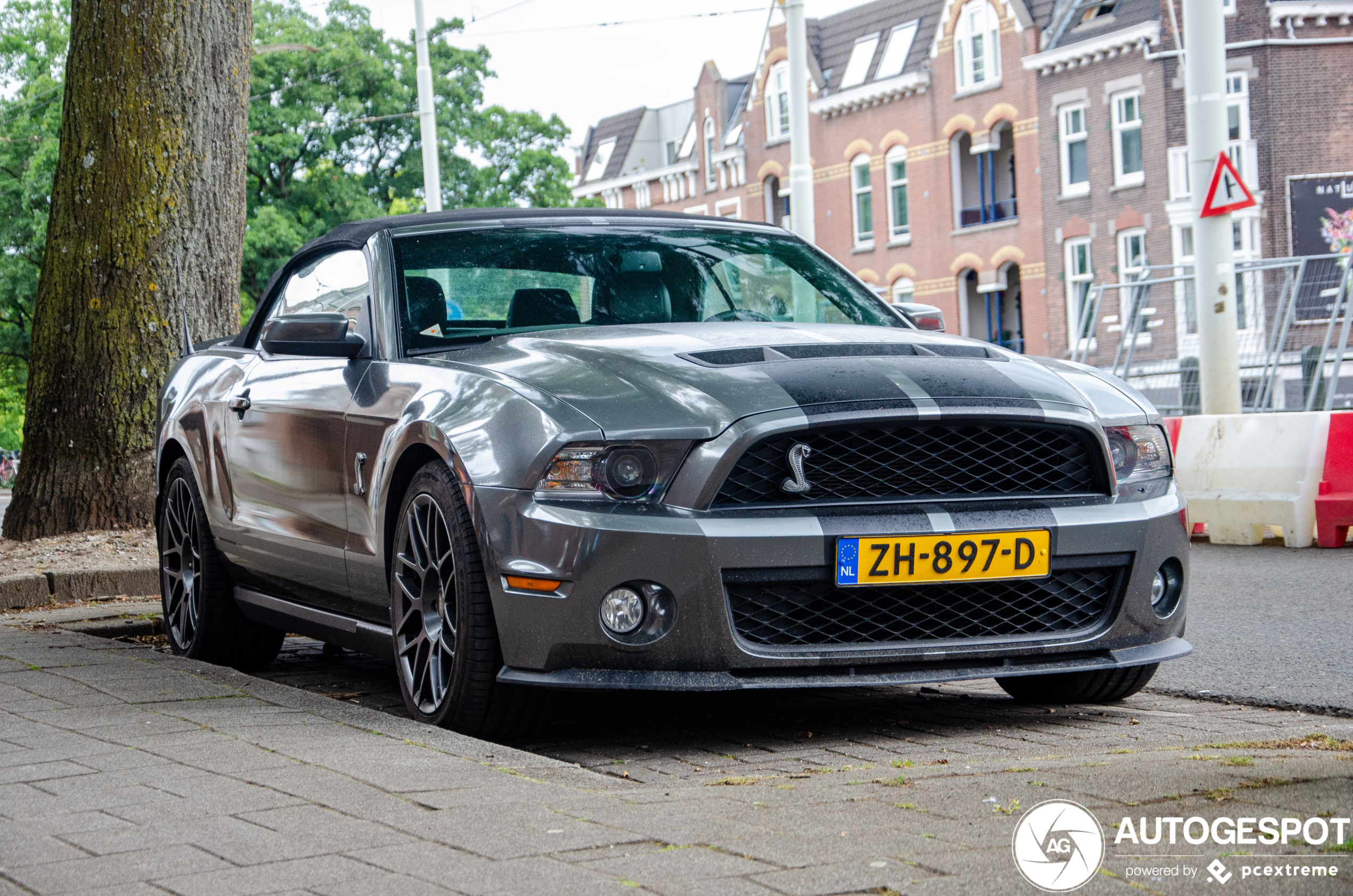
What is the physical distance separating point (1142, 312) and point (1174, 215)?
18.9 m

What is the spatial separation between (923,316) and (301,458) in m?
2.27

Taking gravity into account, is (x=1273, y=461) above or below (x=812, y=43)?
below

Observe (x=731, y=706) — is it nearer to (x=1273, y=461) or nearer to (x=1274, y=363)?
(x=1273, y=461)

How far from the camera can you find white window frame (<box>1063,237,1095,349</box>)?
38.4 meters

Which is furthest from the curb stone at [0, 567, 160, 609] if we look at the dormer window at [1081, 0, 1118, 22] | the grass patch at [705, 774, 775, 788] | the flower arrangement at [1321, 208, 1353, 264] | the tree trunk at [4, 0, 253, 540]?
the dormer window at [1081, 0, 1118, 22]

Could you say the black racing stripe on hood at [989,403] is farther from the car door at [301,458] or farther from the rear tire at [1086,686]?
the car door at [301,458]

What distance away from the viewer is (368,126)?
43.9 meters

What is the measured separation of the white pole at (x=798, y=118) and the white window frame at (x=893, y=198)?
26.2 metres

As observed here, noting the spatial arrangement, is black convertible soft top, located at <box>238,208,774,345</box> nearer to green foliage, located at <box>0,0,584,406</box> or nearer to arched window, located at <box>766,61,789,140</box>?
green foliage, located at <box>0,0,584,406</box>

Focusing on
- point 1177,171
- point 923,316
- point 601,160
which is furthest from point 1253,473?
point 601,160

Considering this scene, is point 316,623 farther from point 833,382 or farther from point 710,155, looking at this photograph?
point 710,155

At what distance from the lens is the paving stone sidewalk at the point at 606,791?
9.05 ft

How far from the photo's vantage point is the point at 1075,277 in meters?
38.7

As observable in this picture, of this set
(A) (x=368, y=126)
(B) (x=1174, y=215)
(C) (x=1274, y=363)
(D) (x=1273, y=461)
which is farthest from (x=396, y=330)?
(A) (x=368, y=126)
